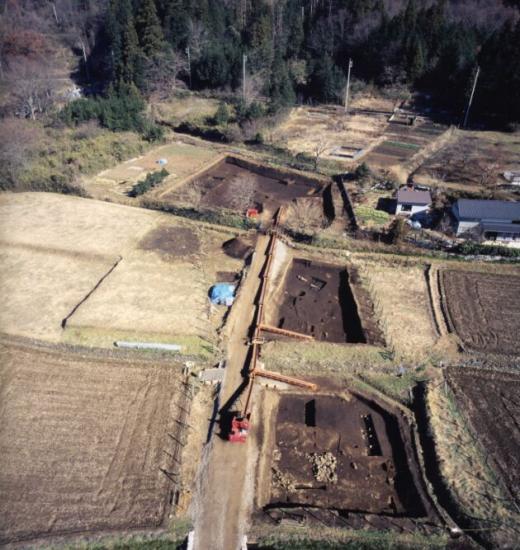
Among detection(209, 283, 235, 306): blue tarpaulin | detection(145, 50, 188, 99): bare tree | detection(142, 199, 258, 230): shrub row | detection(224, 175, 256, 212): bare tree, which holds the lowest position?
detection(209, 283, 235, 306): blue tarpaulin

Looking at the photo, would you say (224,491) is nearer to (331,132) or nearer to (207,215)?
(207,215)

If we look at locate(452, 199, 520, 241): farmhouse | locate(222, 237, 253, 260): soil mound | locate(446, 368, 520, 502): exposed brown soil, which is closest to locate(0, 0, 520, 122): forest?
locate(452, 199, 520, 241): farmhouse

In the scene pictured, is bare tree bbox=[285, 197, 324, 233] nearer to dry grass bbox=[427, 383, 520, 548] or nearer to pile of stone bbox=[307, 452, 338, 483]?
dry grass bbox=[427, 383, 520, 548]

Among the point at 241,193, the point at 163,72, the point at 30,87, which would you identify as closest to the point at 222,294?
the point at 241,193

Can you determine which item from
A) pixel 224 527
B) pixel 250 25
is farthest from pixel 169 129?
pixel 224 527

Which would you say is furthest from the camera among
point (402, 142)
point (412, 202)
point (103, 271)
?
point (402, 142)

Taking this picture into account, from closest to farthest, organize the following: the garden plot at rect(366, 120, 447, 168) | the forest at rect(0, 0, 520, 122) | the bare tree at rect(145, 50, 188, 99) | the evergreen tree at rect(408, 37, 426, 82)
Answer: the garden plot at rect(366, 120, 447, 168) → the forest at rect(0, 0, 520, 122) → the bare tree at rect(145, 50, 188, 99) → the evergreen tree at rect(408, 37, 426, 82)
